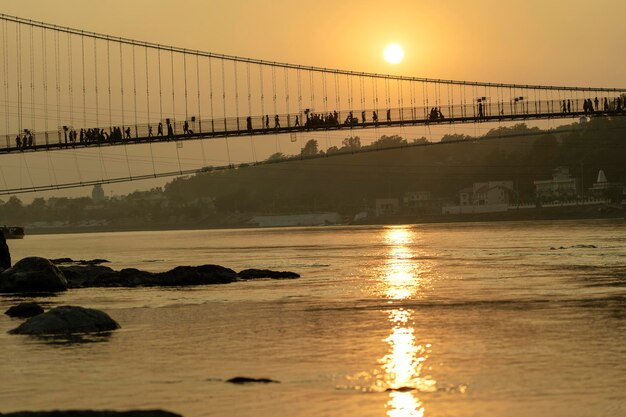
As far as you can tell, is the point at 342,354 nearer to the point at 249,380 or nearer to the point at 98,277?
the point at 249,380

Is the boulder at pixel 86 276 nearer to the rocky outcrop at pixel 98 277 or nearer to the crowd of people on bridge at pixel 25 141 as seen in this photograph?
the rocky outcrop at pixel 98 277

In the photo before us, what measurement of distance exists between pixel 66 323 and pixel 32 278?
53.7 ft

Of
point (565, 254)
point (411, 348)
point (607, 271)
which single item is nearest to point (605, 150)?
point (565, 254)

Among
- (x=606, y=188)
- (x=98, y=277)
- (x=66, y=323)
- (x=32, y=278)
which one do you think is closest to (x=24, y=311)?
(x=66, y=323)

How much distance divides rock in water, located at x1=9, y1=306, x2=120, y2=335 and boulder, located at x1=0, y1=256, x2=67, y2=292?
49.1 feet

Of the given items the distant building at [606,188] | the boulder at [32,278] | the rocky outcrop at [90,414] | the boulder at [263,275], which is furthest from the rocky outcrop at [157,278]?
the distant building at [606,188]

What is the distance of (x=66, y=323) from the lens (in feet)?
83.9

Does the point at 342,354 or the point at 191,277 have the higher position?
the point at 342,354

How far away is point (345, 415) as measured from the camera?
15.8 meters

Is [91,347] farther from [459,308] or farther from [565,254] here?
[565,254]

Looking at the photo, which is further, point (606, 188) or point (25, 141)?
point (606, 188)

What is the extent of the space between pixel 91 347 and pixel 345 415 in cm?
873

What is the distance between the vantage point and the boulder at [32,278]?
134 feet

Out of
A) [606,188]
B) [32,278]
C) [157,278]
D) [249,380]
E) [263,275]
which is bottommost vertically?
[606,188]
